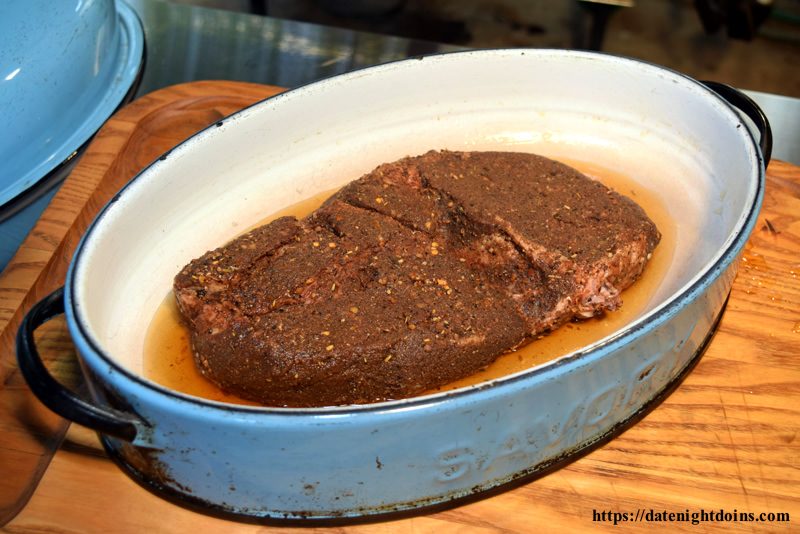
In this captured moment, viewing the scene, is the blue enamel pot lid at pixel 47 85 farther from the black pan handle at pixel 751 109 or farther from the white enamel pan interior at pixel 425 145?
the black pan handle at pixel 751 109

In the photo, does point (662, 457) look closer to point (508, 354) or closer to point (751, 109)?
point (508, 354)

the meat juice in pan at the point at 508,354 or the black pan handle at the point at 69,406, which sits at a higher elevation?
the black pan handle at the point at 69,406

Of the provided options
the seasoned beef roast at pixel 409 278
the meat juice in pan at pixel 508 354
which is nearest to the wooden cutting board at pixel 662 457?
the meat juice in pan at pixel 508 354

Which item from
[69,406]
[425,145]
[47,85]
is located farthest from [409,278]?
[47,85]

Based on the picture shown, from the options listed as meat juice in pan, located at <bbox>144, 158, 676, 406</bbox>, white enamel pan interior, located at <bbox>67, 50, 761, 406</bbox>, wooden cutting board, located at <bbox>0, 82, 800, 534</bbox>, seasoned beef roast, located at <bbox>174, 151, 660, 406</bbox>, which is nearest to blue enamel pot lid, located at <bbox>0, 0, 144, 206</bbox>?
wooden cutting board, located at <bbox>0, 82, 800, 534</bbox>

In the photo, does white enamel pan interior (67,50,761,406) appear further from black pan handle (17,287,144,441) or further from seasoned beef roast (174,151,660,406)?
black pan handle (17,287,144,441)
